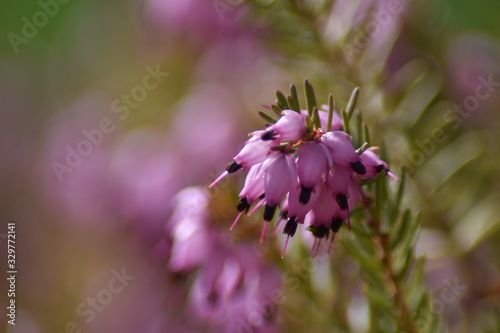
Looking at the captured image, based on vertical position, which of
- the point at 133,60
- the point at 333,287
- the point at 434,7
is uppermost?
the point at 133,60

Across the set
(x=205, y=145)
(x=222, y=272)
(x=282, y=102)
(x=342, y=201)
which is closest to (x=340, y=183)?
(x=342, y=201)

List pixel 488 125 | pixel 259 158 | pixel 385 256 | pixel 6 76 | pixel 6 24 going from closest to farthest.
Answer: pixel 259 158 → pixel 385 256 → pixel 488 125 → pixel 6 24 → pixel 6 76

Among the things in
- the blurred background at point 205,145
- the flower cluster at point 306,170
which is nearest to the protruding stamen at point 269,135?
the flower cluster at point 306,170

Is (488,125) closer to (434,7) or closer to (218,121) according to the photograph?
(434,7)

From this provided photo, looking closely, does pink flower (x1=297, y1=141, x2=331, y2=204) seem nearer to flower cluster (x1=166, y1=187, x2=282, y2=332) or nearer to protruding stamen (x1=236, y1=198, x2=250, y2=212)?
protruding stamen (x1=236, y1=198, x2=250, y2=212)

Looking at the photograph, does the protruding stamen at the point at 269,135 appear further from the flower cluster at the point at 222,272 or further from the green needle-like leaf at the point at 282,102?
the flower cluster at the point at 222,272

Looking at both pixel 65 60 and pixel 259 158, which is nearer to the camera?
pixel 259 158

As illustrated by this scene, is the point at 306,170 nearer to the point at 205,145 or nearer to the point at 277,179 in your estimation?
the point at 277,179

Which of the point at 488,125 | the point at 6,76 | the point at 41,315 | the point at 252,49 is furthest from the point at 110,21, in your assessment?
the point at 488,125
